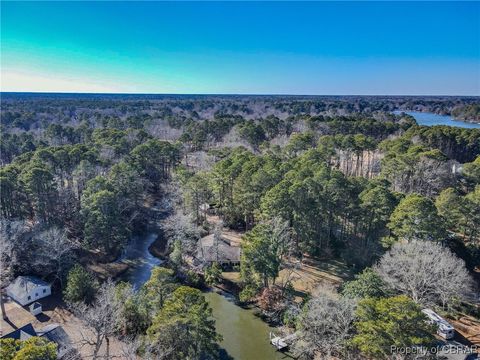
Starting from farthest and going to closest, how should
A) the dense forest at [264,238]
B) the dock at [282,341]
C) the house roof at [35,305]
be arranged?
the house roof at [35,305]
the dock at [282,341]
the dense forest at [264,238]

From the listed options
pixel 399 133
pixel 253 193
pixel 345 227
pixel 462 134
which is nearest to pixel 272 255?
pixel 253 193

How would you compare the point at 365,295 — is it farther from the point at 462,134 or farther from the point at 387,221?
the point at 462,134

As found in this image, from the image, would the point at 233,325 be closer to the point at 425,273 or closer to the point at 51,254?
the point at 425,273

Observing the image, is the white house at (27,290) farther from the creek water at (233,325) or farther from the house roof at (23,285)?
the creek water at (233,325)

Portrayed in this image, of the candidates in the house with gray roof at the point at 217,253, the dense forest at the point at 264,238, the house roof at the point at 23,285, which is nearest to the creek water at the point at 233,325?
the dense forest at the point at 264,238

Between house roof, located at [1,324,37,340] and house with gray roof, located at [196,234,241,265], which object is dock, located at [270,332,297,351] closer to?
house with gray roof, located at [196,234,241,265]

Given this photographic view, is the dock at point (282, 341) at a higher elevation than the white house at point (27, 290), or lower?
lower
